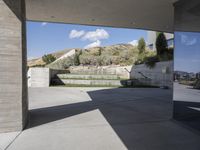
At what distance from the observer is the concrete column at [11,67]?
3531 millimetres

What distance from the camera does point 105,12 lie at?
5809mm

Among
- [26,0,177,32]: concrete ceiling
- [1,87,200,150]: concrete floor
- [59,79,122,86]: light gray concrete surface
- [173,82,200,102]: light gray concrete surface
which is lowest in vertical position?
[1,87,200,150]: concrete floor

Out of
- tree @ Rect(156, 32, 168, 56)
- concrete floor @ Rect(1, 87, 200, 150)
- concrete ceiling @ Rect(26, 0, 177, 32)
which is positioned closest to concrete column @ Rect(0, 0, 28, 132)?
concrete floor @ Rect(1, 87, 200, 150)

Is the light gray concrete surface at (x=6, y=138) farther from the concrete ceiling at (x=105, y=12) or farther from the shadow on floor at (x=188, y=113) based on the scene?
the shadow on floor at (x=188, y=113)

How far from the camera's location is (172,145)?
3.10 m

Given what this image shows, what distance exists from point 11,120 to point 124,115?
262 cm

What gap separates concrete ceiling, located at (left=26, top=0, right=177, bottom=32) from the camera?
4977 mm

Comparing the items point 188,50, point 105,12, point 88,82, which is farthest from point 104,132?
point 88,82

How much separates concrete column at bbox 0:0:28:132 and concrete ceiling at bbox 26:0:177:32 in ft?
4.88

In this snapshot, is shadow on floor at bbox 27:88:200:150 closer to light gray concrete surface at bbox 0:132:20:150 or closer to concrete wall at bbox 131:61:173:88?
light gray concrete surface at bbox 0:132:20:150

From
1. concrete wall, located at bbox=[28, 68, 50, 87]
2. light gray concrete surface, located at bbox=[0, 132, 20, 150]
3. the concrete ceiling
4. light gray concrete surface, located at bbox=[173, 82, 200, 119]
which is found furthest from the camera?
concrete wall, located at bbox=[28, 68, 50, 87]

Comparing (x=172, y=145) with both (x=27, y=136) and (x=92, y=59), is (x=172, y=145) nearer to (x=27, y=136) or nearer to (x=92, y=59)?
(x=27, y=136)

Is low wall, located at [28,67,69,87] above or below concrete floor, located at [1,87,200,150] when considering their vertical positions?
above

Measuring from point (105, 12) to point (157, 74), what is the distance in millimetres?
8546
